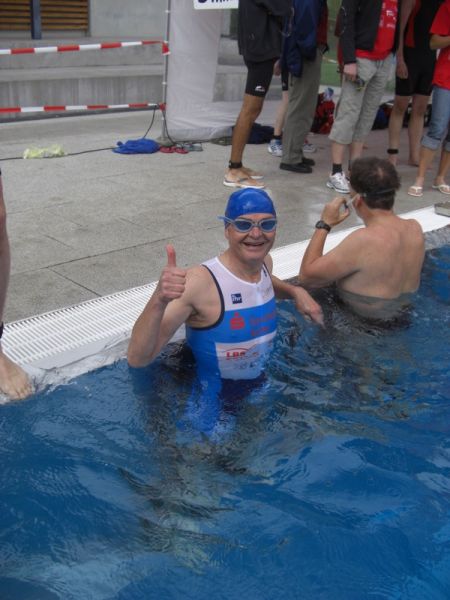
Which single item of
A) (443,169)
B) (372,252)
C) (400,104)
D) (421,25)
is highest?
(421,25)

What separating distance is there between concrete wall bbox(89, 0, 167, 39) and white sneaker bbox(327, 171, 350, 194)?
37.8ft

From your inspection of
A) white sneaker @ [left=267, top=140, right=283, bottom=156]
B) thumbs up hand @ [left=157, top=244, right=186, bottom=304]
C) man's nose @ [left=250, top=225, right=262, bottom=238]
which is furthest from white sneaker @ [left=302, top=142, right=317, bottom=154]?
thumbs up hand @ [left=157, top=244, right=186, bottom=304]

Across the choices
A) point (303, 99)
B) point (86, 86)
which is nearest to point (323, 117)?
point (303, 99)

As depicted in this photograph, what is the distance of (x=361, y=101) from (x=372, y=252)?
10.9ft

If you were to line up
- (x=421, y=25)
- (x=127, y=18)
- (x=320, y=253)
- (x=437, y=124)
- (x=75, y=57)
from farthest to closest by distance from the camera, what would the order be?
(x=127, y=18) < (x=75, y=57) < (x=421, y=25) < (x=437, y=124) < (x=320, y=253)

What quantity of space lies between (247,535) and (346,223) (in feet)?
12.4

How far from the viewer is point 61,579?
2697 millimetres

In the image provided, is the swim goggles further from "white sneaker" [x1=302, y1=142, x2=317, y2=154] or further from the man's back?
"white sneaker" [x1=302, y1=142, x2=317, y2=154]

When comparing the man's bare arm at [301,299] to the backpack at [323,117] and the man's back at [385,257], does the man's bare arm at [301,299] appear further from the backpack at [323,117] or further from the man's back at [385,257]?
the backpack at [323,117]

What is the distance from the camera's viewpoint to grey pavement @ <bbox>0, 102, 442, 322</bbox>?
472 centimetres

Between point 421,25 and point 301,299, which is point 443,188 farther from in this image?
point 301,299

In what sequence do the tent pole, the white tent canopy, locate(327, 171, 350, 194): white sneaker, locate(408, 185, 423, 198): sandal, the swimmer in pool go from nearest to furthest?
the swimmer in pool, locate(327, 171, 350, 194): white sneaker, locate(408, 185, 423, 198): sandal, the tent pole, the white tent canopy

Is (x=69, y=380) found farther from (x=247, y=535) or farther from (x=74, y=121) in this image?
(x=74, y=121)

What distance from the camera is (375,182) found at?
4176mm
